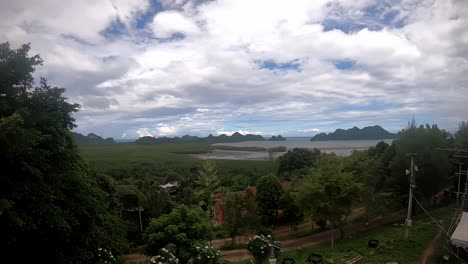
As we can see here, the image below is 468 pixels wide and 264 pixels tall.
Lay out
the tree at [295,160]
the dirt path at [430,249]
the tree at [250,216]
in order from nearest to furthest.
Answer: the dirt path at [430,249], the tree at [250,216], the tree at [295,160]

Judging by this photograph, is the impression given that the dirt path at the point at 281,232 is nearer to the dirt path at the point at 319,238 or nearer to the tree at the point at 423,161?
the dirt path at the point at 319,238

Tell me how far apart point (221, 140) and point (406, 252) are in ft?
512

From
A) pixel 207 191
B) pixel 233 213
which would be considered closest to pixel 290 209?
pixel 233 213

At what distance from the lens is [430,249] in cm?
1817

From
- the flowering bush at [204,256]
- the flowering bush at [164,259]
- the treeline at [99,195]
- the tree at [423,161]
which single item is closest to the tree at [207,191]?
the treeline at [99,195]

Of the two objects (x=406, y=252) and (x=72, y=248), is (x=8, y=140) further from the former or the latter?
(x=406, y=252)

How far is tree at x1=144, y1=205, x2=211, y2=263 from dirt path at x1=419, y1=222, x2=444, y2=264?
390 inches

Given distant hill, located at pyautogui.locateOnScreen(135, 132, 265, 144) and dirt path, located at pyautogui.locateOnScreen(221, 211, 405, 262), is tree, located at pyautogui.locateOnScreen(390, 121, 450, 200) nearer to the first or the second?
dirt path, located at pyautogui.locateOnScreen(221, 211, 405, 262)

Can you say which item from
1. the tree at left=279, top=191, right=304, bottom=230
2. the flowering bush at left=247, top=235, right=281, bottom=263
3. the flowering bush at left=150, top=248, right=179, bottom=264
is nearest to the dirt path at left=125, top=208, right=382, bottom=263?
the tree at left=279, top=191, right=304, bottom=230

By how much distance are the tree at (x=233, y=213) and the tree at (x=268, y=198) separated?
5868 mm

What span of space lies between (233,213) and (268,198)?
657 centimetres

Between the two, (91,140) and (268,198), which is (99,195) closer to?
(268,198)

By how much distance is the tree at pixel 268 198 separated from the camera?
30.1m

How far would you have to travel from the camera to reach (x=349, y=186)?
21.1 meters
